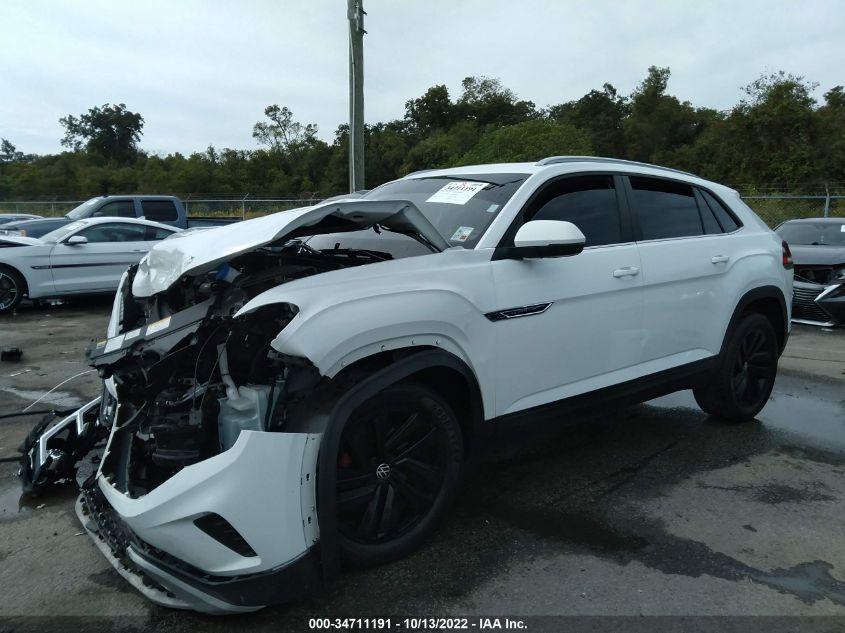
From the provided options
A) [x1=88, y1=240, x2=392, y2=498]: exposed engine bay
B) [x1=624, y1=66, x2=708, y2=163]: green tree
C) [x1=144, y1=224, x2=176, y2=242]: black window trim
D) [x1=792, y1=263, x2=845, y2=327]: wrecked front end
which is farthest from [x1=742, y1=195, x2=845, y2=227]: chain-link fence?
[x1=624, y1=66, x2=708, y2=163]: green tree

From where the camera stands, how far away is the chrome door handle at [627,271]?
358cm

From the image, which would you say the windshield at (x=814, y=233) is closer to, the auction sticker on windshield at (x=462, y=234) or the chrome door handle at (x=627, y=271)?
the chrome door handle at (x=627, y=271)

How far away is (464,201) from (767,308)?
8.69 feet

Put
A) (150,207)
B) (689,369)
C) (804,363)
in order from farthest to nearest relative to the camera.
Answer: (150,207), (804,363), (689,369)

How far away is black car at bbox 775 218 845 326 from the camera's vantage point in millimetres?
8227

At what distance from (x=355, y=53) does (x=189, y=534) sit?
10.4 meters

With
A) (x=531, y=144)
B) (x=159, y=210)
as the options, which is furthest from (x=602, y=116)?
(x=159, y=210)

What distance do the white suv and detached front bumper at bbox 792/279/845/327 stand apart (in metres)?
5.47

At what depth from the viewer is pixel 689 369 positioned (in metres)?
4.11

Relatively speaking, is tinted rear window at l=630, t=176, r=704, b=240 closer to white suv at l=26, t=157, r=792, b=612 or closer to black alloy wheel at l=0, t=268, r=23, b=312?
white suv at l=26, t=157, r=792, b=612

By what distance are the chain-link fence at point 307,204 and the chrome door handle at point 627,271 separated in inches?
586

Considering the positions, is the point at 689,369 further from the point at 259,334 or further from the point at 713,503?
the point at 259,334

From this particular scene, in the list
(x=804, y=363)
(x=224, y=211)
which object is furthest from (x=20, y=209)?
(x=804, y=363)

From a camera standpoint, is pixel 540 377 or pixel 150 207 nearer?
pixel 540 377
